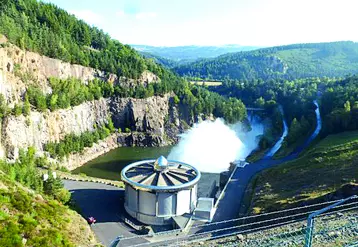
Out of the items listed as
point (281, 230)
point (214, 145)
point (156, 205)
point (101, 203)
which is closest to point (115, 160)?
point (214, 145)

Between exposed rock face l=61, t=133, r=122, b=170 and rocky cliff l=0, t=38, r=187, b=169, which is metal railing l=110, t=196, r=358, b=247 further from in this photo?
exposed rock face l=61, t=133, r=122, b=170

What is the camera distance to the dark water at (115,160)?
155ft

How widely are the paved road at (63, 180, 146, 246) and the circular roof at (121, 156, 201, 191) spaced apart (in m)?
2.50

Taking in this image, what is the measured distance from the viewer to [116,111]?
209ft

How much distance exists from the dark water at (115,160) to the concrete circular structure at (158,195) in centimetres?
1906

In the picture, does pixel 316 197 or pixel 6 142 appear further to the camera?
pixel 6 142

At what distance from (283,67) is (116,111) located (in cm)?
13203

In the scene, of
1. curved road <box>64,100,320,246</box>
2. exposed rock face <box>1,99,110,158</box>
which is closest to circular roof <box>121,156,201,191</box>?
curved road <box>64,100,320,246</box>

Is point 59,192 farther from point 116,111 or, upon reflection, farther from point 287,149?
point 116,111

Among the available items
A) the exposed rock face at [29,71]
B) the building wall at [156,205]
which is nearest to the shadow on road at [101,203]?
the building wall at [156,205]

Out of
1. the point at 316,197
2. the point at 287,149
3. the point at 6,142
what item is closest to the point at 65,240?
the point at 316,197

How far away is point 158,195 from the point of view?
2512 cm

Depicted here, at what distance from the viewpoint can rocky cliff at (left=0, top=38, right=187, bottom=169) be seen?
41031 millimetres

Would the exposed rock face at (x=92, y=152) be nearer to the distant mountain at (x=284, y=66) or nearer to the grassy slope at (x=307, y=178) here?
the grassy slope at (x=307, y=178)
